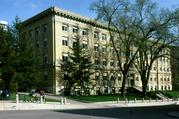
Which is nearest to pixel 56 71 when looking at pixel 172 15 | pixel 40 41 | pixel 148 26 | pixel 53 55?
pixel 53 55

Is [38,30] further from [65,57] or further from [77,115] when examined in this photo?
[77,115]

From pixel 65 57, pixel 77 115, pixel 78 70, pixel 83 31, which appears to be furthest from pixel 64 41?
pixel 77 115

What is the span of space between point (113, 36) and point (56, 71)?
454 inches

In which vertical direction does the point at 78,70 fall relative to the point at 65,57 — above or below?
below

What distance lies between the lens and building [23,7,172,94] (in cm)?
6488

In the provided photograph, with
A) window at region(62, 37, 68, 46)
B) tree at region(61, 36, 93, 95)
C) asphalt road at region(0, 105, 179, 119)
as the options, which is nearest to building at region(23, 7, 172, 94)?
window at region(62, 37, 68, 46)

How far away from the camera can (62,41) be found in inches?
2618

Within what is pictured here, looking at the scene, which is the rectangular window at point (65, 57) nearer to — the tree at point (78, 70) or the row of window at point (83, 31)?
the tree at point (78, 70)

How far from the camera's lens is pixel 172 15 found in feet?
198

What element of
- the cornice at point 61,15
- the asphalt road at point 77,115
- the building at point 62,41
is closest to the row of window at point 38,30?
the building at point 62,41

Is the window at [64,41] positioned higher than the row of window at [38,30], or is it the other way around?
the row of window at [38,30]

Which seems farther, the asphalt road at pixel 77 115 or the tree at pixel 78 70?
the tree at pixel 78 70

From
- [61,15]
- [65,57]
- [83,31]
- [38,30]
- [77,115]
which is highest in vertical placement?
[61,15]

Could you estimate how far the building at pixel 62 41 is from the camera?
213 feet
